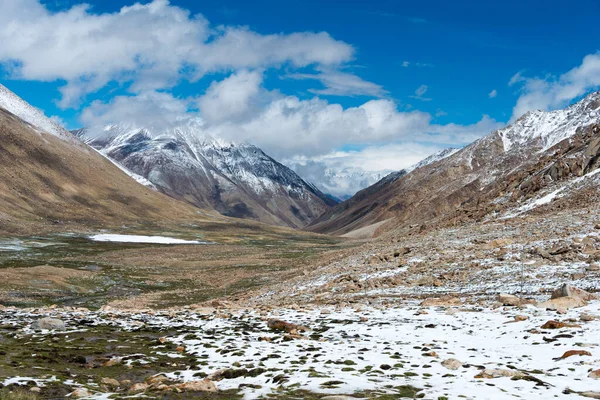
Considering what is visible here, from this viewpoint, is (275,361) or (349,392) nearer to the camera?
(349,392)

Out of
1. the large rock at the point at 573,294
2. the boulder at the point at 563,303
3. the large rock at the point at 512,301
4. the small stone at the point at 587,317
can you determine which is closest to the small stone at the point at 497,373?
the small stone at the point at 587,317

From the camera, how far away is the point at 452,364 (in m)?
15.3

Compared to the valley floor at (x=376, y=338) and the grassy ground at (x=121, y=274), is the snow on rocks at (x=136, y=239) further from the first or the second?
the valley floor at (x=376, y=338)

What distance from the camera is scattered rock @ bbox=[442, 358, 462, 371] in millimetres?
15189

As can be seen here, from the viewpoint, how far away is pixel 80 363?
1728 centimetres

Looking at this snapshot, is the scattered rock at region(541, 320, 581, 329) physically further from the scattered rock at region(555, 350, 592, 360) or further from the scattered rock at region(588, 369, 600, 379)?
the scattered rock at region(588, 369, 600, 379)

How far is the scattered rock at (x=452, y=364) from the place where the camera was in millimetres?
15189

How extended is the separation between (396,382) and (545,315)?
987 centimetres

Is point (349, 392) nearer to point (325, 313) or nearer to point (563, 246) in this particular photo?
point (325, 313)

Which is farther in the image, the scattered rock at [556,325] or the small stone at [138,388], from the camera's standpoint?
the scattered rock at [556,325]

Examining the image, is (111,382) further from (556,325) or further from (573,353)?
(556,325)

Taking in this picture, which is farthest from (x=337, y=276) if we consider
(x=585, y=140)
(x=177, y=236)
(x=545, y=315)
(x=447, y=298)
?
(x=177, y=236)

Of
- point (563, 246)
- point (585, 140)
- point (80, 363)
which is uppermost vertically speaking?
point (585, 140)

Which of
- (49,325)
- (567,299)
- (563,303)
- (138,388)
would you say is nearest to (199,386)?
(138,388)
